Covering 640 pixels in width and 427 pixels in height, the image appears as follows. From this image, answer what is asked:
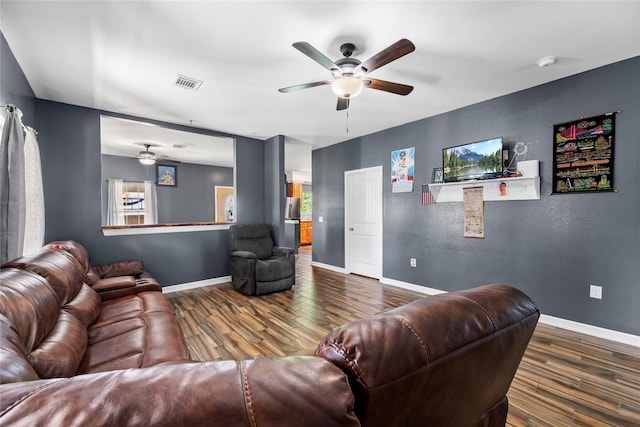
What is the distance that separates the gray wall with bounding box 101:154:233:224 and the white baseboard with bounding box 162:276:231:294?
11.7 ft

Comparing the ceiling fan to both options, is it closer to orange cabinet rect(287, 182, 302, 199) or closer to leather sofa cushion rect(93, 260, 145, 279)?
leather sofa cushion rect(93, 260, 145, 279)

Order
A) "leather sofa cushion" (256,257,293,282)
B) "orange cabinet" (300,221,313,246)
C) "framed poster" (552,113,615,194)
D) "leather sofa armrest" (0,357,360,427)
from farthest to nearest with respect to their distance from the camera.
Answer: "orange cabinet" (300,221,313,246), "leather sofa cushion" (256,257,293,282), "framed poster" (552,113,615,194), "leather sofa armrest" (0,357,360,427)

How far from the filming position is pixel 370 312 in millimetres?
3330

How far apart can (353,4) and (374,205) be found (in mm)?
3406

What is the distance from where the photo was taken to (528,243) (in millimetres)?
3121

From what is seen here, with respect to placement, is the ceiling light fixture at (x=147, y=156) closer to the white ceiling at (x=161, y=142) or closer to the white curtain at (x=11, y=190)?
the white ceiling at (x=161, y=142)

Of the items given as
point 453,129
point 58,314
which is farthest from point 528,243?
point 58,314

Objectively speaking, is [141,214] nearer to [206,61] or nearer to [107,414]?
[206,61]

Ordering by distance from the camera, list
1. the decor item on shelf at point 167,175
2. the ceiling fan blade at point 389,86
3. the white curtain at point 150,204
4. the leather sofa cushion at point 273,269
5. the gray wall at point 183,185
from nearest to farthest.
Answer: the ceiling fan blade at point 389,86 < the leather sofa cushion at point 273,269 < the gray wall at point 183,185 < the white curtain at point 150,204 < the decor item on shelf at point 167,175

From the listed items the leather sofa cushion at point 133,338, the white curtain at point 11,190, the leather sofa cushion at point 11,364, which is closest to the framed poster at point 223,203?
the leather sofa cushion at point 133,338

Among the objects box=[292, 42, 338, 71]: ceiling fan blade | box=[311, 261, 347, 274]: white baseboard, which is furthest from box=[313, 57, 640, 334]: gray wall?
box=[292, 42, 338, 71]: ceiling fan blade

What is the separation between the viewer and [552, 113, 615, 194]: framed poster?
262 cm

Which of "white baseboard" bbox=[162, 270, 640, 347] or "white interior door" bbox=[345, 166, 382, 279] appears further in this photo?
"white interior door" bbox=[345, 166, 382, 279]

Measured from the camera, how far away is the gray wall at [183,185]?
6727 mm
